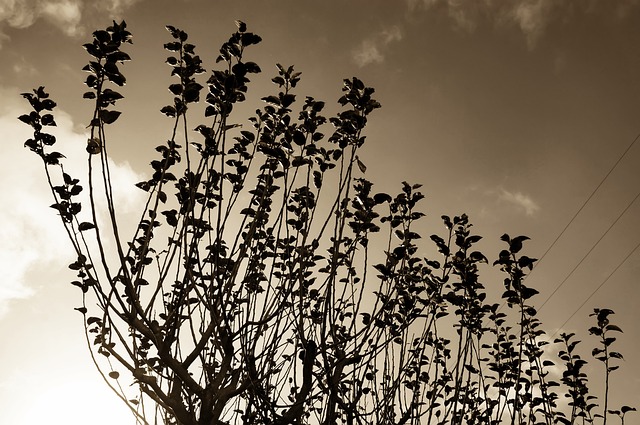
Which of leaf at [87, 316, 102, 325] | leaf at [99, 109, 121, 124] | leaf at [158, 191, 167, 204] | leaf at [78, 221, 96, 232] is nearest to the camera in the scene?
leaf at [99, 109, 121, 124]

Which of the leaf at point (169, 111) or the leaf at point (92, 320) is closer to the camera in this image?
the leaf at point (169, 111)

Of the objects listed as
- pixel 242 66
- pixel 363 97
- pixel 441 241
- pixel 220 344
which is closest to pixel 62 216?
pixel 220 344

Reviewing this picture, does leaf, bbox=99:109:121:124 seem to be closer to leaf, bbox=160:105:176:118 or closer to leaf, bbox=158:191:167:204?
leaf, bbox=160:105:176:118

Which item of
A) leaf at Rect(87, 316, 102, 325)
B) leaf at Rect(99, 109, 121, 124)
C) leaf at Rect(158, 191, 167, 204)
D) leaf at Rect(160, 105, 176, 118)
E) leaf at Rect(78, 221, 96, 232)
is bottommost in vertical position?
leaf at Rect(87, 316, 102, 325)

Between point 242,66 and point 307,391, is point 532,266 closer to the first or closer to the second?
point 307,391

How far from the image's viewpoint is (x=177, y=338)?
4191 mm

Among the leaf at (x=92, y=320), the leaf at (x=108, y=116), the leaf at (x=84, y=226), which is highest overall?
the leaf at (x=108, y=116)

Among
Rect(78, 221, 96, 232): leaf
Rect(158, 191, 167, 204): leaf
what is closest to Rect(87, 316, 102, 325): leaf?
Rect(78, 221, 96, 232): leaf

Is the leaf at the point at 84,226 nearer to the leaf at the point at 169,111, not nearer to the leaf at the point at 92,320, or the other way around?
the leaf at the point at 169,111

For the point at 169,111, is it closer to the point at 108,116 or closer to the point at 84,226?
the point at 108,116

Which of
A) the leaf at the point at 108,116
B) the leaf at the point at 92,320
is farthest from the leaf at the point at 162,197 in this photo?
the leaf at the point at 92,320

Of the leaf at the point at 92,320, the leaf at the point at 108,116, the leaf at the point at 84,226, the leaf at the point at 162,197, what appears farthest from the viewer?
the leaf at the point at 92,320

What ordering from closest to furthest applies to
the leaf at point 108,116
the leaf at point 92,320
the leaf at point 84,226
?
the leaf at point 108,116 → the leaf at point 84,226 → the leaf at point 92,320

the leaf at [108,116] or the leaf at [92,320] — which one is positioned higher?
the leaf at [108,116]
